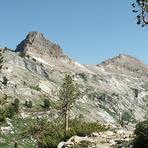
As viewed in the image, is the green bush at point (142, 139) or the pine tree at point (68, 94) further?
the pine tree at point (68, 94)

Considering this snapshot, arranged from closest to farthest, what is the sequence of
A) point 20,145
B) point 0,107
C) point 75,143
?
point 75,143
point 0,107
point 20,145

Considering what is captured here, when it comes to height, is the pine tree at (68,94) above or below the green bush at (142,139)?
above

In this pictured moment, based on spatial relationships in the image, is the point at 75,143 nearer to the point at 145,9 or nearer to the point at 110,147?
the point at 110,147

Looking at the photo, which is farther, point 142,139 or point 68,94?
point 68,94

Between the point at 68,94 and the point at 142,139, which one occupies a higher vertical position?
the point at 68,94

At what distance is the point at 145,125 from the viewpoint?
40.6 m

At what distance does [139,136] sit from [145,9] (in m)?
12.8

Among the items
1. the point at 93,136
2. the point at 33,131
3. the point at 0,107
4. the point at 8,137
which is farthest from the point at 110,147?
the point at 8,137

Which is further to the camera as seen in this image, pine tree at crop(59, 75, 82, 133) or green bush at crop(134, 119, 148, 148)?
pine tree at crop(59, 75, 82, 133)

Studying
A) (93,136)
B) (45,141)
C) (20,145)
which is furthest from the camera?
(20,145)

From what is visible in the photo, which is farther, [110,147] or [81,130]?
[81,130]

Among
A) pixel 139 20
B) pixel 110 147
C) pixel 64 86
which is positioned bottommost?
pixel 110 147

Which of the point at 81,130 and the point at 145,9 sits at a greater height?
the point at 145,9

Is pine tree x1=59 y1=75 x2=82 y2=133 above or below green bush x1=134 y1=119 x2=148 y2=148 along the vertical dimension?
above
